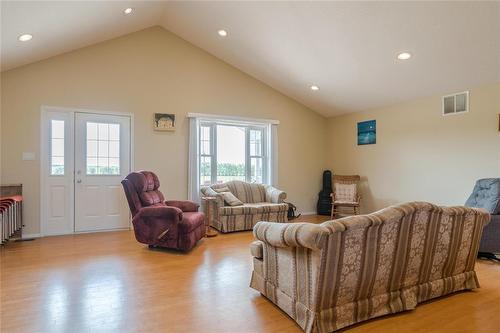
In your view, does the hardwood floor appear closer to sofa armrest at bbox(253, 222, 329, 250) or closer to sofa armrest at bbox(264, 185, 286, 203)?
sofa armrest at bbox(253, 222, 329, 250)

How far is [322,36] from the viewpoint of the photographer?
4340 mm

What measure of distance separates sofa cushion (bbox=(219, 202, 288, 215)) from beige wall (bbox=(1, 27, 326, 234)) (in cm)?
112

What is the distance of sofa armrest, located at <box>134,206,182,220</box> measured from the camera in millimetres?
3805

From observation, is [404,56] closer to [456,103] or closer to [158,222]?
[456,103]

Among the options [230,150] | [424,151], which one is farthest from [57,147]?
[424,151]

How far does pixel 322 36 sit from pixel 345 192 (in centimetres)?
334

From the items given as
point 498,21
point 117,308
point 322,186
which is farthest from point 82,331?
point 322,186

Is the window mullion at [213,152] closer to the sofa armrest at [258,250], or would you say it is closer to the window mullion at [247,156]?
the window mullion at [247,156]

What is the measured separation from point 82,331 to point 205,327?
2.70ft

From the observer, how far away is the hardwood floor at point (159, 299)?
6.70 ft

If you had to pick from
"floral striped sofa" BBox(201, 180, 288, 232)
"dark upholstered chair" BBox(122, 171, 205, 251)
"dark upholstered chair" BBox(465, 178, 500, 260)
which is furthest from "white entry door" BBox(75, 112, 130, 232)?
"dark upholstered chair" BBox(465, 178, 500, 260)

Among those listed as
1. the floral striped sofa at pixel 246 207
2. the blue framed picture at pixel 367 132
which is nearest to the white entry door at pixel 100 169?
the floral striped sofa at pixel 246 207

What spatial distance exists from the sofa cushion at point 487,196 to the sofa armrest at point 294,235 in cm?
311

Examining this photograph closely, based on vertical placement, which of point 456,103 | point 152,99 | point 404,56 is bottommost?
point 456,103
